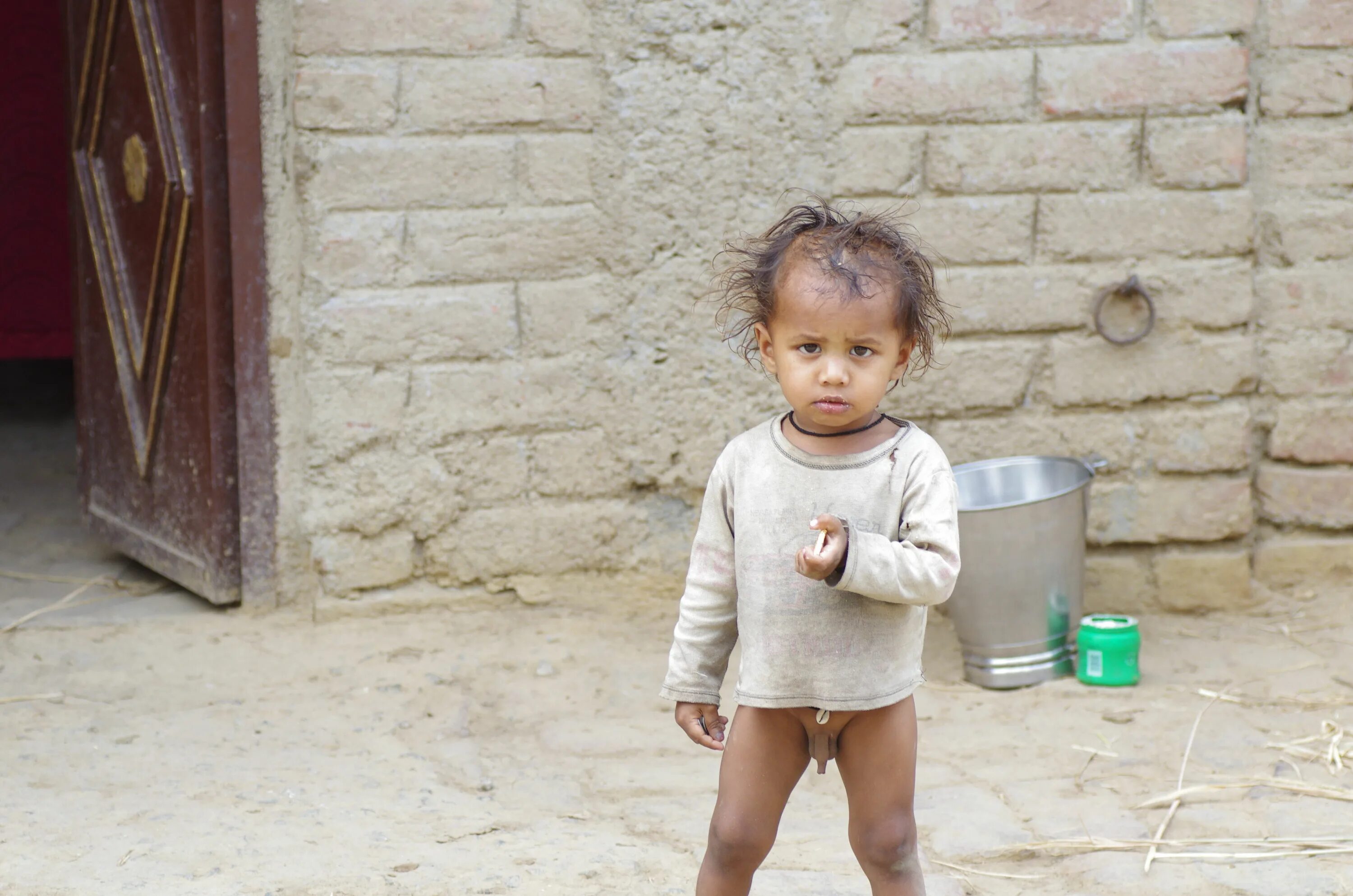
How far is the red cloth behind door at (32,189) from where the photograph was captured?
601 centimetres

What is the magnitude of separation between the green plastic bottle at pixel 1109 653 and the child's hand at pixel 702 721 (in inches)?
67.3

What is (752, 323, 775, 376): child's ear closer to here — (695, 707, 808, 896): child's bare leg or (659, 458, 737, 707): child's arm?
(659, 458, 737, 707): child's arm

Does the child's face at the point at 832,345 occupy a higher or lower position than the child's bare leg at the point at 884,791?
higher

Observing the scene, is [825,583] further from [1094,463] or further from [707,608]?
[1094,463]

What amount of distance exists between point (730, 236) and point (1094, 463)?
1.14 m

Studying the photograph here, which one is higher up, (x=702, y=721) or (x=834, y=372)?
(x=834, y=372)

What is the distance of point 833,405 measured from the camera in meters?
1.75

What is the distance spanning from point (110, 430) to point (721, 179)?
2.15 m

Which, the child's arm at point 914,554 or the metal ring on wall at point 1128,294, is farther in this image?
the metal ring on wall at point 1128,294

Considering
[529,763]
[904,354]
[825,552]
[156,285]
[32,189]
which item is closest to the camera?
[825,552]

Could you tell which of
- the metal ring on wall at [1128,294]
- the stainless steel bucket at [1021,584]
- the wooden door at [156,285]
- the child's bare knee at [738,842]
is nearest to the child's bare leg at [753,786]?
the child's bare knee at [738,842]

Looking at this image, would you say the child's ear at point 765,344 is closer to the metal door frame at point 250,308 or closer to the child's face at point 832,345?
the child's face at point 832,345

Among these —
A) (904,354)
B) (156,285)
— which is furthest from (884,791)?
(156,285)

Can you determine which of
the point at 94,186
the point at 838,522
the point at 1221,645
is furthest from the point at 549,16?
the point at 1221,645
